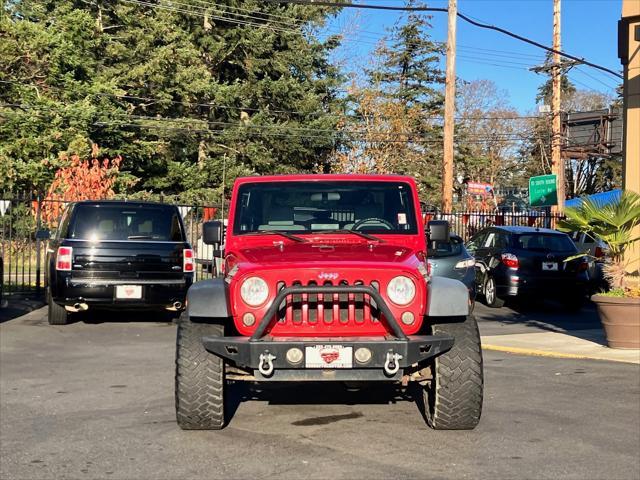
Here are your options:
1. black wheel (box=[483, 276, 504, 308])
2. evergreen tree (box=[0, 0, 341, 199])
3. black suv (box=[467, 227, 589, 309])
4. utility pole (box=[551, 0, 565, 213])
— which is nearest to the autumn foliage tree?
evergreen tree (box=[0, 0, 341, 199])

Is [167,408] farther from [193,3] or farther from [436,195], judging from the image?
[436,195]

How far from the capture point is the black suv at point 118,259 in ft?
40.9

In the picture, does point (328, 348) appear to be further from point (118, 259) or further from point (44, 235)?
point (44, 235)

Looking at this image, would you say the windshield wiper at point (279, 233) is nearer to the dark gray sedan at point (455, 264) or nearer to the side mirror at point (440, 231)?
the side mirror at point (440, 231)

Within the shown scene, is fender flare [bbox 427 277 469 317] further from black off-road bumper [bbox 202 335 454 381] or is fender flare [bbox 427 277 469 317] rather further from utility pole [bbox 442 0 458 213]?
utility pole [bbox 442 0 458 213]

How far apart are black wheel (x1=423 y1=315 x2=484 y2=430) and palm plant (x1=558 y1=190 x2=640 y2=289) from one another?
6.32 m

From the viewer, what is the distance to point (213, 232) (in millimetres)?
7488

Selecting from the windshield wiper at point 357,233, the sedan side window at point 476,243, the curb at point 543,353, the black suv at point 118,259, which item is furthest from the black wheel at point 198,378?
the sedan side window at point 476,243

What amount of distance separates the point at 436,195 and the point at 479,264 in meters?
41.1

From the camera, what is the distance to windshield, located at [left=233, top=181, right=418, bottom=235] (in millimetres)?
7148

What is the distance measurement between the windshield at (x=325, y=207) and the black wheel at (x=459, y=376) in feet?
4.41

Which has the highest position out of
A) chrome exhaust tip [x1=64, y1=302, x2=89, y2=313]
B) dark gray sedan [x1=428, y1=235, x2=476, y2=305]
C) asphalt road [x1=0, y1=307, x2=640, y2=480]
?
dark gray sedan [x1=428, y1=235, x2=476, y2=305]

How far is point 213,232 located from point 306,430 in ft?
6.52

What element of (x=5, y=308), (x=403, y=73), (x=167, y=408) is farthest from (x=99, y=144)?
(x=167, y=408)
